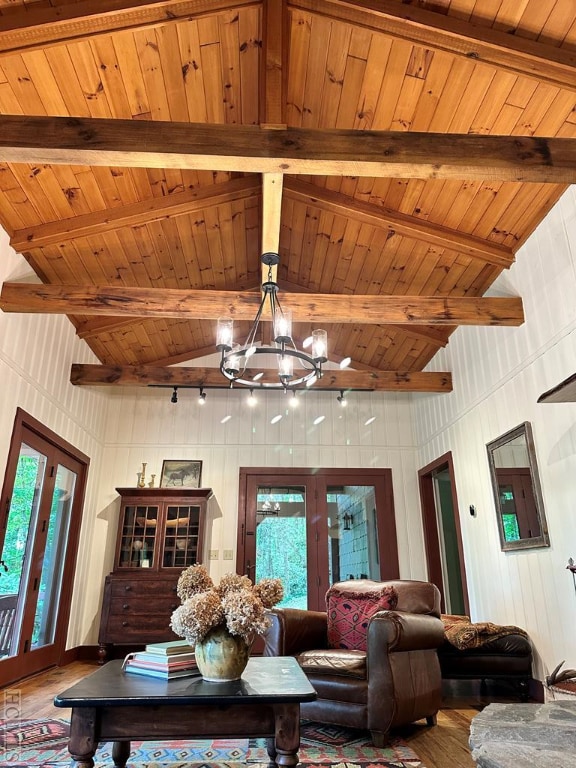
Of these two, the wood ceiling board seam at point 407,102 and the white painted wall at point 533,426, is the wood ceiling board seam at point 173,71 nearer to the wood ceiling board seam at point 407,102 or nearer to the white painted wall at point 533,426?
the wood ceiling board seam at point 407,102

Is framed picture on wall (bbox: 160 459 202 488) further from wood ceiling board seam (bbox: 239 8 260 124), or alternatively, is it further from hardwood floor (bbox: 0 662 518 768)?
wood ceiling board seam (bbox: 239 8 260 124)

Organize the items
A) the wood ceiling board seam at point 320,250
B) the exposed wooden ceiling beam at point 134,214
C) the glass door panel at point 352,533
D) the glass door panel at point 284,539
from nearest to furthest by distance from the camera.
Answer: the exposed wooden ceiling beam at point 134,214, the wood ceiling board seam at point 320,250, the glass door panel at point 284,539, the glass door panel at point 352,533

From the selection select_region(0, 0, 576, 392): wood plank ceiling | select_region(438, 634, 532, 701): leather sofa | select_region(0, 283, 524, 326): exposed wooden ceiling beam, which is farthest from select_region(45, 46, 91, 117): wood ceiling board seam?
select_region(438, 634, 532, 701): leather sofa

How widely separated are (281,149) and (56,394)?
351cm

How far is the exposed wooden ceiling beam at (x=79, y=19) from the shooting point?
2.77 metres

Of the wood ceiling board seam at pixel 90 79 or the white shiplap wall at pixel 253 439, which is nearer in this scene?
the wood ceiling board seam at pixel 90 79

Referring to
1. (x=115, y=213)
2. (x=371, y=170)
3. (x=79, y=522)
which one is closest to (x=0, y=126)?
(x=115, y=213)

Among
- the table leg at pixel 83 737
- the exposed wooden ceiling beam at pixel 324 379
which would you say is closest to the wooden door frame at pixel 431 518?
the exposed wooden ceiling beam at pixel 324 379

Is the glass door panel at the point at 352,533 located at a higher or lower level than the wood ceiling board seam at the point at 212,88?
lower

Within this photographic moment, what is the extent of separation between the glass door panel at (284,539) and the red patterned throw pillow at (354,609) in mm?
2669

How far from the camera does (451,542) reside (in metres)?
6.38

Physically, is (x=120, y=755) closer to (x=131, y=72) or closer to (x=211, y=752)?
(x=211, y=752)

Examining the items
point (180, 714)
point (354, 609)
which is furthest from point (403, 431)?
point (180, 714)

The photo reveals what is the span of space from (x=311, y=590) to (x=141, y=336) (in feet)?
11.8
